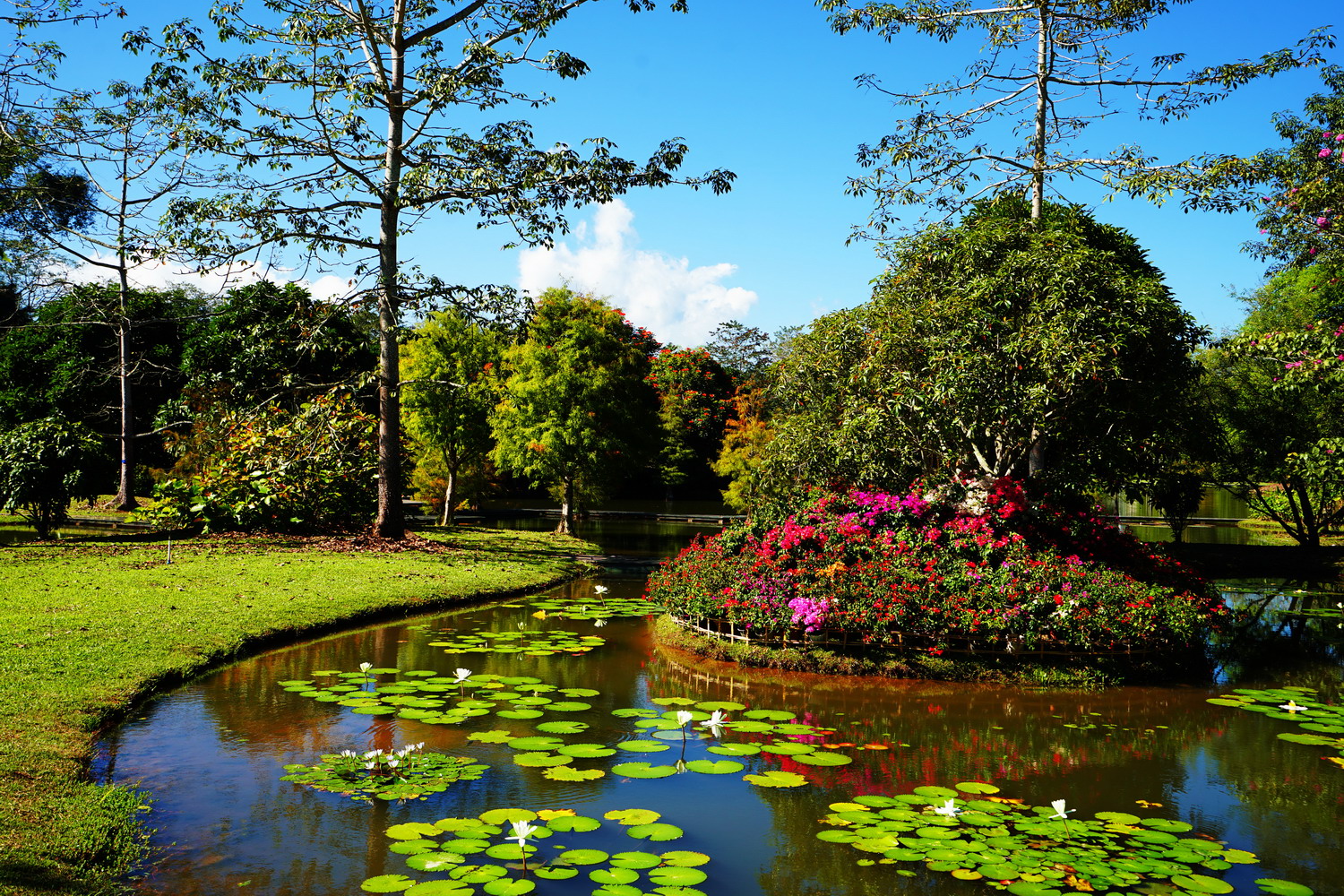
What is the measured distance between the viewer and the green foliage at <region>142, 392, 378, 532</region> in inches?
682

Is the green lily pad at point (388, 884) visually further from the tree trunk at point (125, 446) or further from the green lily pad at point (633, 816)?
the tree trunk at point (125, 446)

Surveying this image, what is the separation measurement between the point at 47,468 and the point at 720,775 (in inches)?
577

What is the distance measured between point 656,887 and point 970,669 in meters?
5.71

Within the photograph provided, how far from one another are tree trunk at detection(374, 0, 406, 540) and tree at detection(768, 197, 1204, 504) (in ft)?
27.9

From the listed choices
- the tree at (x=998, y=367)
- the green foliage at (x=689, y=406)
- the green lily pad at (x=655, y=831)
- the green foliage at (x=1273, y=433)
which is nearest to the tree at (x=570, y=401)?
the tree at (x=998, y=367)

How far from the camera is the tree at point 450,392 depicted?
25.8 metres

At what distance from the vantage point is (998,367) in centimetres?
976

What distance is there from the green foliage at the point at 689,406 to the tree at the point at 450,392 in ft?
58.2

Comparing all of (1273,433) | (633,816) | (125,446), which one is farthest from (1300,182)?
(125,446)

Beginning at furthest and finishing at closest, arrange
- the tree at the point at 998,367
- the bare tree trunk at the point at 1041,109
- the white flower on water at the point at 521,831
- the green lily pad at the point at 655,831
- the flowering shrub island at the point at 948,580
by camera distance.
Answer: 1. the bare tree trunk at the point at 1041,109
2. the tree at the point at 998,367
3. the flowering shrub island at the point at 948,580
4. the green lily pad at the point at 655,831
5. the white flower on water at the point at 521,831

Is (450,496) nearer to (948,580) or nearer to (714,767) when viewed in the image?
(948,580)

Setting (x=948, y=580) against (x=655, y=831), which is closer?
(x=655, y=831)

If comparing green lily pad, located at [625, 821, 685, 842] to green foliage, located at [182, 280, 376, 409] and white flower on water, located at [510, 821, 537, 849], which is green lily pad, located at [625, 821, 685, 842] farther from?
green foliage, located at [182, 280, 376, 409]

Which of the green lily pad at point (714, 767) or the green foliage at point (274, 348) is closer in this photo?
the green lily pad at point (714, 767)
